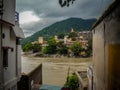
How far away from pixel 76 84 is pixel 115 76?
63.9 feet

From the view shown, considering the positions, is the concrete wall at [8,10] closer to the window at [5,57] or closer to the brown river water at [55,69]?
the window at [5,57]

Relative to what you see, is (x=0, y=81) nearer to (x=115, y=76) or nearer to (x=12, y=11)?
(x=12, y=11)

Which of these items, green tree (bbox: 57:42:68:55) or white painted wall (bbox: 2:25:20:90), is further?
green tree (bbox: 57:42:68:55)

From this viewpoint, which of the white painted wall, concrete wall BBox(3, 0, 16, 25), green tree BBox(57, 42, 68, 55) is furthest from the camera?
green tree BBox(57, 42, 68, 55)

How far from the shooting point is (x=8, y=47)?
11078 millimetres

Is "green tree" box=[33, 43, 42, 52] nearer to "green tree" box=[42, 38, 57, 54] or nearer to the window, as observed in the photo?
"green tree" box=[42, 38, 57, 54]

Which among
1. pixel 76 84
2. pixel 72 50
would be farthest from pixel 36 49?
pixel 76 84

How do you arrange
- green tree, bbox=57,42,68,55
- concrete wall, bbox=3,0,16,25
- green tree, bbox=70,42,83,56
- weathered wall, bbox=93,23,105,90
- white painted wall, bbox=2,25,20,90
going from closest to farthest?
1. weathered wall, bbox=93,23,105,90
2. concrete wall, bbox=3,0,16,25
3. white painted wall, bbox=2,25,20,90
4. green tree, bbox=70,42,83,56
5. green tree, bbox=57,42,68,55

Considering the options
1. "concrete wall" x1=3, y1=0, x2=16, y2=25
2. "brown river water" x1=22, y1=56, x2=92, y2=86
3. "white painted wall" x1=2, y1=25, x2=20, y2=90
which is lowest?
"brown river water" x1=22, y1=56, x2=92, y2=86

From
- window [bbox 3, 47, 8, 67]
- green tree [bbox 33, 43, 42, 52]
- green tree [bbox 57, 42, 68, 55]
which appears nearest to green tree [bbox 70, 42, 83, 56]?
Answer: green tree [bbox 57, 42, 68, 55]

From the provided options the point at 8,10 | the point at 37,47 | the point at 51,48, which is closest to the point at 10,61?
the point at 8,10

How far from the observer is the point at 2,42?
1061cm

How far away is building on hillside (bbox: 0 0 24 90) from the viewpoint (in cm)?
1058

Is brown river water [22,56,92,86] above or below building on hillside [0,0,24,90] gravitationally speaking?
below
